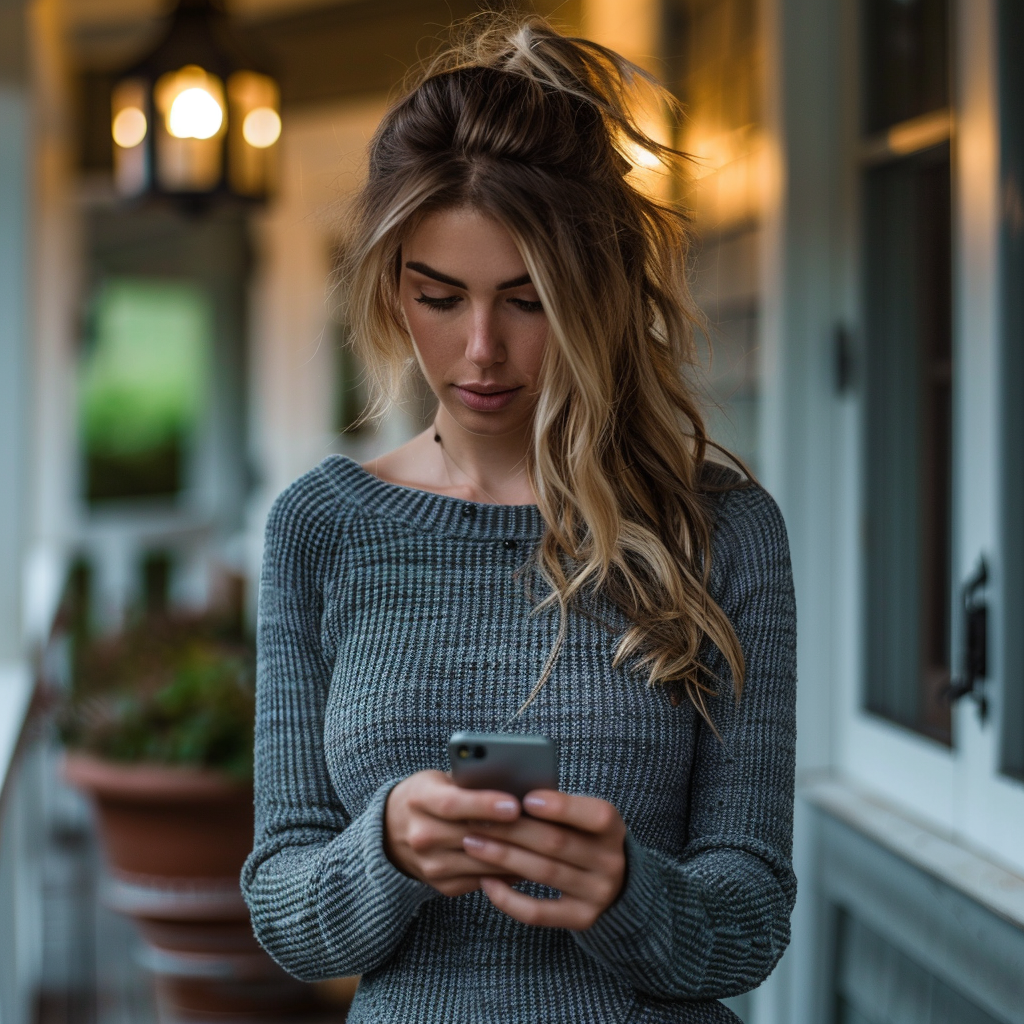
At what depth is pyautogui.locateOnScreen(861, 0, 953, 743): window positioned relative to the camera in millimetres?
1780

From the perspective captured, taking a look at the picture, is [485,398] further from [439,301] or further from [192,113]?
[192,113]

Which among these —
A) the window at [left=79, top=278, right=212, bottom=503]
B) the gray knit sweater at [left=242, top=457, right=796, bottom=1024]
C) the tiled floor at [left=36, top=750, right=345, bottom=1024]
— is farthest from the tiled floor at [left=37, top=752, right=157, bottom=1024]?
the window at [left=79, top=278, right=212, bottom=503]

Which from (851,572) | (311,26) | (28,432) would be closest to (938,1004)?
(851,572)

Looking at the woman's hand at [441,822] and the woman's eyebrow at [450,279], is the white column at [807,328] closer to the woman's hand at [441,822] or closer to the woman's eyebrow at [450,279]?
the woman's eyebrow at [450,279]

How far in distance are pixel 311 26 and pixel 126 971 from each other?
3.50 metres

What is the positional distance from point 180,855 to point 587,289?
1945mm

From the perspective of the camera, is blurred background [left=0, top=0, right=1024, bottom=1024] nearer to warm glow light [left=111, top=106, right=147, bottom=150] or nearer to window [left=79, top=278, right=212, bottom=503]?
warm glow light [left=111, top=106, right=147, bottom=150]

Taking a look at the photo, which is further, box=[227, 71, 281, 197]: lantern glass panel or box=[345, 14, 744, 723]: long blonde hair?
box=[227, 71, 281, 197]: lantern glass panel

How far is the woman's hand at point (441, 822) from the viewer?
0.89 m

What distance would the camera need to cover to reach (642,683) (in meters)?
1.12

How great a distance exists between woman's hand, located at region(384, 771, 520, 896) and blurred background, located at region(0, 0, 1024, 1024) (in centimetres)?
53

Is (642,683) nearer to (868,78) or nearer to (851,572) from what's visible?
(851,572)

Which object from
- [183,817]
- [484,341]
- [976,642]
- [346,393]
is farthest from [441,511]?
[346,393]

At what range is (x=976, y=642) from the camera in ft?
5.10
